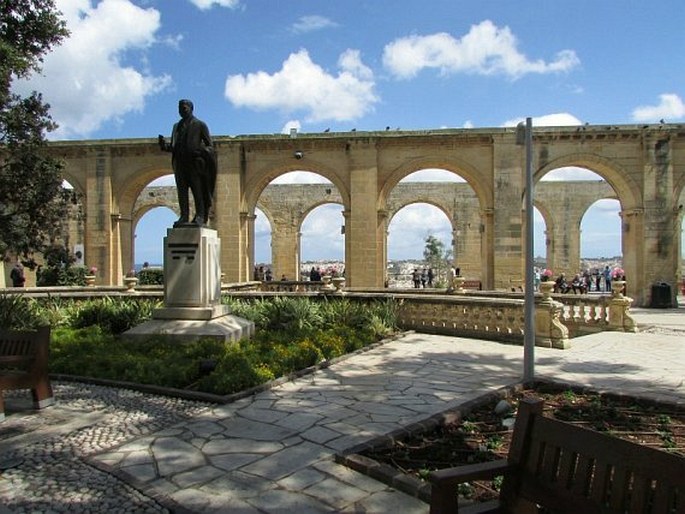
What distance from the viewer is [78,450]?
3.60 metres

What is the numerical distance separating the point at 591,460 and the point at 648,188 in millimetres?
19496

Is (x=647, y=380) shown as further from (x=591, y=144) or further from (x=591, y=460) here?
(x=591, y=144)

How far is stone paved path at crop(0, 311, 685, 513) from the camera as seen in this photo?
289cm

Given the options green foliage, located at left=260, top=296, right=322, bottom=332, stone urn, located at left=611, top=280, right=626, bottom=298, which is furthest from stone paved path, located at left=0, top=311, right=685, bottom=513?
stone urn, located at left=611, top=280, right=626, bottom=298

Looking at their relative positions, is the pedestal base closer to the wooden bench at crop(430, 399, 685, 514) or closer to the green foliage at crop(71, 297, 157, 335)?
the green foliage at crop(71, 297, 157, 335)

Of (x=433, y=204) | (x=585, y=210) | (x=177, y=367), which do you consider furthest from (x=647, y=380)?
(x=585, y=210)

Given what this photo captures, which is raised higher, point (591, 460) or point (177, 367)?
point (591, 460)

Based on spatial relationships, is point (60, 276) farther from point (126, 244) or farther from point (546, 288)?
point (546, 288)

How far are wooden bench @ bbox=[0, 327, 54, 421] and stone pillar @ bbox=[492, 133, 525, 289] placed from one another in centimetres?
1641

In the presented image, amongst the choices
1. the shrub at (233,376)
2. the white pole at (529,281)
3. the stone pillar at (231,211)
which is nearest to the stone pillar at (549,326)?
the white pole at (529,281)

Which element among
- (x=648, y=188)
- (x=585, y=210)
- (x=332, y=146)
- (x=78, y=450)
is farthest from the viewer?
(x=585, y=210)

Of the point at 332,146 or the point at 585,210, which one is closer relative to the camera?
the point at 332,146

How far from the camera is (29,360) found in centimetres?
454

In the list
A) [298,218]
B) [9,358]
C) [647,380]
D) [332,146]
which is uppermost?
[332,146]
